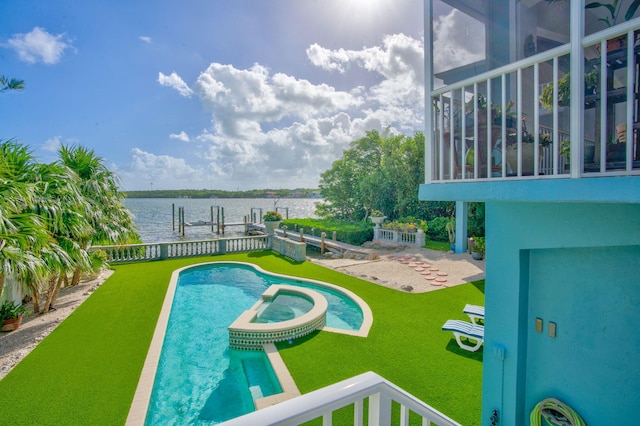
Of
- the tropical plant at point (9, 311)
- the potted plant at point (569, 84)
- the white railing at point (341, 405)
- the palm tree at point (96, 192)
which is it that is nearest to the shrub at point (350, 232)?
the palm tree at point (96, 192)

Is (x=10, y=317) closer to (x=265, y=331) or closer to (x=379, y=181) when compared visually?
(x=265, y=331)

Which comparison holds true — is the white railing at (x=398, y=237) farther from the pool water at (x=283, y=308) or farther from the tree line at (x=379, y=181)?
the pool water at (x=283, y=308)

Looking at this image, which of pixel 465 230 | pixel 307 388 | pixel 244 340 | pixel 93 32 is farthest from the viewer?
pixel 465 230

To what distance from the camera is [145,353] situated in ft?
19.9

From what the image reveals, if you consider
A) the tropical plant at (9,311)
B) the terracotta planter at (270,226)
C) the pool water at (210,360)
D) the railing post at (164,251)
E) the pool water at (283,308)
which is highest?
the terracotta planter at (270,226)

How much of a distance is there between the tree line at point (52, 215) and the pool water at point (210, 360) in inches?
115

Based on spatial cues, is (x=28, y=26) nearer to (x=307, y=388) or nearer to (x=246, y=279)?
(x=246, y=279)

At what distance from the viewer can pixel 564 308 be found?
305 centimetres

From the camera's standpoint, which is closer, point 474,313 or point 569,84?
point 569,84

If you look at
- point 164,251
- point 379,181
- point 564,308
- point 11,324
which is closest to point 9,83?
point 11,324

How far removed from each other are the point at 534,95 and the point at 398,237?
636 inches

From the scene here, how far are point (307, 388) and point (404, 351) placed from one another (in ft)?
6.92

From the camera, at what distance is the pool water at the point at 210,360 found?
16.2 ft

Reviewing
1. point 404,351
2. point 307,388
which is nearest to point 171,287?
point 307,388
